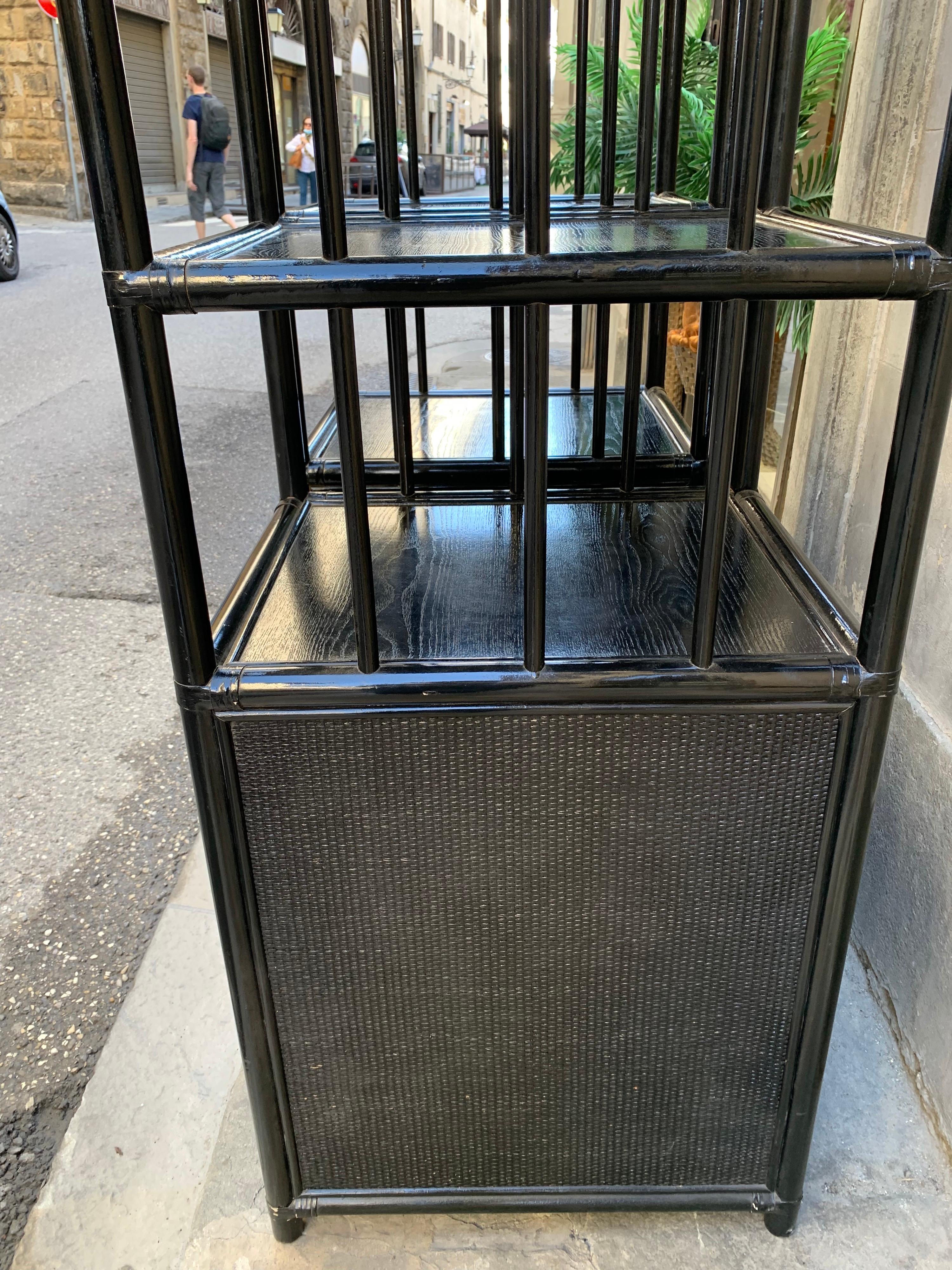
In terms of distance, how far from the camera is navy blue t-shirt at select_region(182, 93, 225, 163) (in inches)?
438

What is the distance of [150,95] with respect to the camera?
18.2 metres

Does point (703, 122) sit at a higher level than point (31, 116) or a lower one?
lower

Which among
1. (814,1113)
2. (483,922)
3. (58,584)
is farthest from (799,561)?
(58,584)

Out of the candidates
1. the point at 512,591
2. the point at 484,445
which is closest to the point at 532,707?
the point at 512,591

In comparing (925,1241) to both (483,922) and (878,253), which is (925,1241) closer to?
(483,922)

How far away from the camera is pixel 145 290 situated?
0.91 metres

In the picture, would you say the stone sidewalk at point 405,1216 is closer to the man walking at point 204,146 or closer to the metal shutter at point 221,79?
the man walking at point 204,146

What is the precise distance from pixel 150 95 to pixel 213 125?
838 centimetres

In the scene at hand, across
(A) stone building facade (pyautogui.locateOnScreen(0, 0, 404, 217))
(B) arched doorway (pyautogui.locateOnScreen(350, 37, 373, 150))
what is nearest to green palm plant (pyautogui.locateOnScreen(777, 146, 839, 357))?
(A) stone building facade (pyautogui.locateOnScreen(0, 0, 404, 217))

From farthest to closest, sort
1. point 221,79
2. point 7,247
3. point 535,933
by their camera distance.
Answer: point 221,79 → point 7,247 → point 535,933

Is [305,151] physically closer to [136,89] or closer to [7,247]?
[136,89]

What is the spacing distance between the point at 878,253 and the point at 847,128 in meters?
1.31

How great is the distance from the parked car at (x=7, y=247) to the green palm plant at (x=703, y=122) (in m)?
7.26

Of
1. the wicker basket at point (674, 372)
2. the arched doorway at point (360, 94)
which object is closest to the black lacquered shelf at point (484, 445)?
the wicker basket at point (674, 372)
